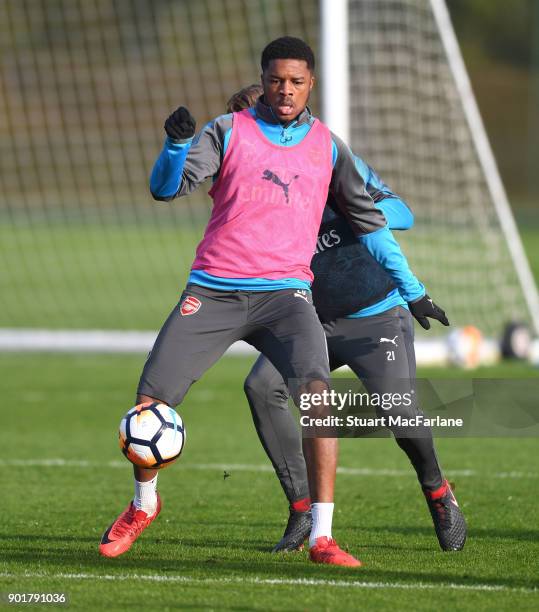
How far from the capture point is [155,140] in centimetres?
3184

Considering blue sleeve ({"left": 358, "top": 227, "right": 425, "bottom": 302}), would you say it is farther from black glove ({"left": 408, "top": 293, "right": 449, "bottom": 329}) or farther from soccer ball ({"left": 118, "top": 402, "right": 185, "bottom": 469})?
soccer ball ({"left": 118, "top": 402, "right": 185, "bottom": 469})

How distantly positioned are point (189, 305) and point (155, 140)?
85.9ft

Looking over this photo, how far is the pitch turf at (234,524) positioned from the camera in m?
5.43

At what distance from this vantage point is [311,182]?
19.9ft

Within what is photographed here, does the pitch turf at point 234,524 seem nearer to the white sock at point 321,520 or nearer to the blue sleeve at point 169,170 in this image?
the white sock at point 321,520

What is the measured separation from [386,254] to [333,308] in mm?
446

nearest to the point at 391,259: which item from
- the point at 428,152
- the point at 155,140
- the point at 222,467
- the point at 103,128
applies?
the point at 222,467

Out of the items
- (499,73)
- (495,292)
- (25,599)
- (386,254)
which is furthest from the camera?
(499,73)

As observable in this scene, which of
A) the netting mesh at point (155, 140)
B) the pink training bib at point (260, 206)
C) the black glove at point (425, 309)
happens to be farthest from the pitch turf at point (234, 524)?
the netting mesh at point (155, 140)

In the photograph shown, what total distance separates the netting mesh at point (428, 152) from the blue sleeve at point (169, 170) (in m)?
9.57

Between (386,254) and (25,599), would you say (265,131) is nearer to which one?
(386,254)

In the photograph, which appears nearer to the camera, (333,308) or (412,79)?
(333,308)

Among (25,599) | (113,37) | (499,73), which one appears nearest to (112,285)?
(113,37)

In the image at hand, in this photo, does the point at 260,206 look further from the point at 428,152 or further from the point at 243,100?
the point at 428,152
